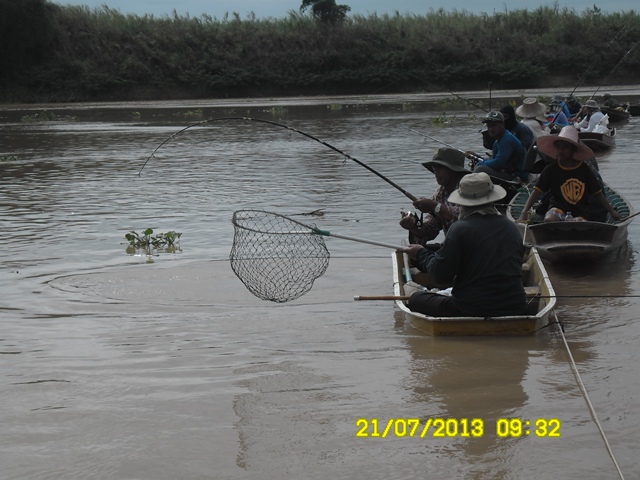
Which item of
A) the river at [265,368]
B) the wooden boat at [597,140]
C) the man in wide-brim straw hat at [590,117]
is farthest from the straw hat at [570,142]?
the man in wide-brim straw hat at [590,117]

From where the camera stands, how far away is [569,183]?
827cm

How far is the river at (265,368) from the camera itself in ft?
15.4

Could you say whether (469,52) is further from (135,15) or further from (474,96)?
(135,15)

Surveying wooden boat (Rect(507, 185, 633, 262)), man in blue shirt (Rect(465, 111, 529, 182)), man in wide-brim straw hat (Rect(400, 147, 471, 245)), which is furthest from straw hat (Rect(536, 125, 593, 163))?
man in blue shirt (Rect(465, 111, 529, 182))

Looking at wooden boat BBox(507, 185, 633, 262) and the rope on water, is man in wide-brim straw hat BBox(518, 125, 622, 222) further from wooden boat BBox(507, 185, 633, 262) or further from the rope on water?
the rope on water

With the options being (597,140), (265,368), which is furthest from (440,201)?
(597,140)

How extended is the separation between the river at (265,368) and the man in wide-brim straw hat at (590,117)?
25.1 feet

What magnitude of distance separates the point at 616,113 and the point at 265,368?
19.1m

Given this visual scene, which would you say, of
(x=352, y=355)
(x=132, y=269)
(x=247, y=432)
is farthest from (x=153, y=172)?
(x=247, y=432)

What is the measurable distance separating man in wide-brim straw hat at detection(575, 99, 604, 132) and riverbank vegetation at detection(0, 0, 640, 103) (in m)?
24.8

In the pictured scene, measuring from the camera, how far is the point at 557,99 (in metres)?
19.2

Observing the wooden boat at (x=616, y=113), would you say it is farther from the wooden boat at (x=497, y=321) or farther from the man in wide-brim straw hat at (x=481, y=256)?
the man in wide-brim straw hat at (x=481, y=256)
